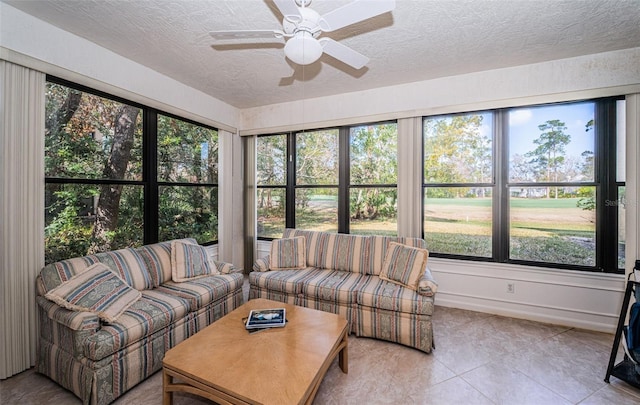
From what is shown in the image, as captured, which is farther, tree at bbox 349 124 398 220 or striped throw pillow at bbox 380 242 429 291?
tree at bbox 349 124 398 220

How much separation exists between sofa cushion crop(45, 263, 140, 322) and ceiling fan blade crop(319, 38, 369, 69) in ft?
7.85

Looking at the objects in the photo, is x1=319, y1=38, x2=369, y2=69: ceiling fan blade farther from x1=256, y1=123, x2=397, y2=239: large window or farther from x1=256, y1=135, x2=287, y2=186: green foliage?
x1=256, y1=135, x2=287, y2=186: green foliage

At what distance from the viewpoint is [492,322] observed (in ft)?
9.36

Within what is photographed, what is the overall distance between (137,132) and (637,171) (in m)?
5.16

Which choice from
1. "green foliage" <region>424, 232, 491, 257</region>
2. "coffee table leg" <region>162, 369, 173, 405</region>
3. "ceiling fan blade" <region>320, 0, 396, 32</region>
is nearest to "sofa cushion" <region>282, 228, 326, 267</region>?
"green foliage" <region>424, 232, 491, 257</region>

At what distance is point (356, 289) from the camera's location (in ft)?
8.52

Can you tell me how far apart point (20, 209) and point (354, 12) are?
285 centimetres

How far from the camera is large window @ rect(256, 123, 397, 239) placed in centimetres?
370

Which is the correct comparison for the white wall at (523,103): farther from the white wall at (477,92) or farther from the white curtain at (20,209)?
the white curtain at (20,209)

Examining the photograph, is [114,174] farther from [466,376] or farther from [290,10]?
[466,376]

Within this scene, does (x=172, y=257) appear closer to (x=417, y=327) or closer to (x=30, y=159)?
(x=30, y=159)

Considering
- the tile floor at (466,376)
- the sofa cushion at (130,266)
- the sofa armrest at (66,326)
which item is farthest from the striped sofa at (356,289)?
the sofa armrest at (66,326)

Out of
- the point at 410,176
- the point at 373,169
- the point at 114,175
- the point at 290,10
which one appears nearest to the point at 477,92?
the point at 410,176

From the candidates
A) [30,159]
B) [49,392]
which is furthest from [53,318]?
[30,159]
